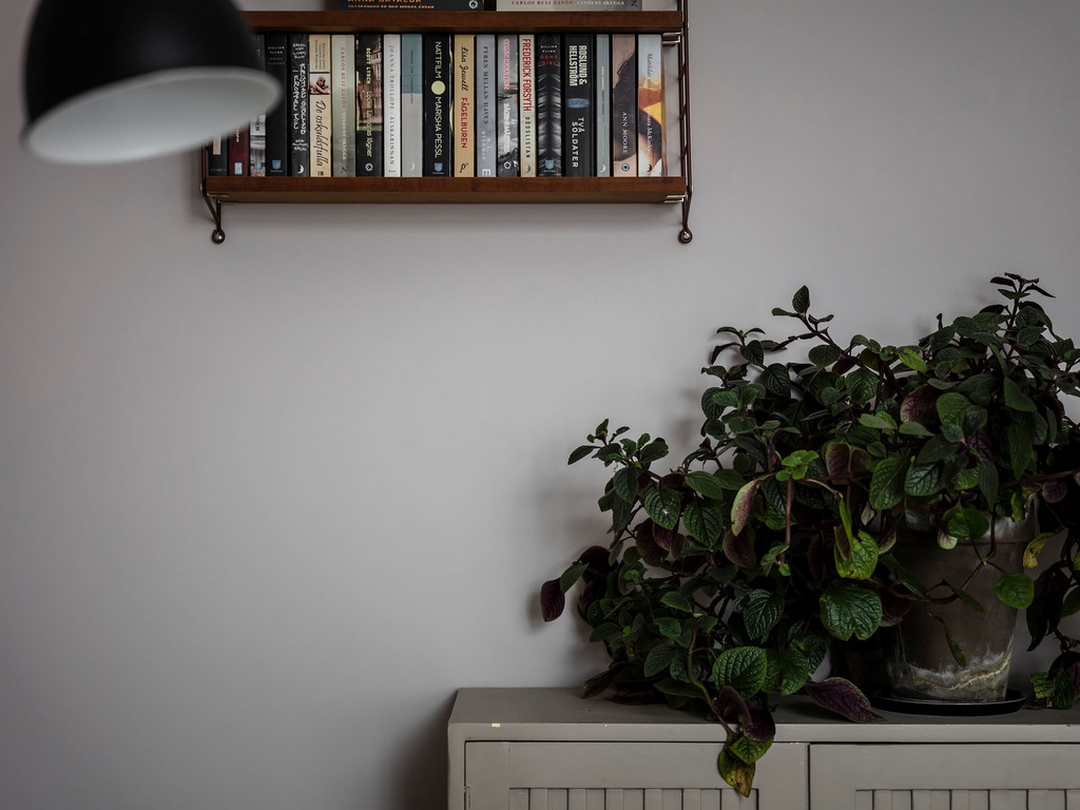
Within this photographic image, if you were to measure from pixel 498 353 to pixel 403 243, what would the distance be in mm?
293

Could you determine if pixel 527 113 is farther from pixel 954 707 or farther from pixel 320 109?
pixel 954 707

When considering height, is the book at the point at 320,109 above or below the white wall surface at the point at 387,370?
above

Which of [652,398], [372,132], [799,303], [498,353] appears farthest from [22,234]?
[799,303]

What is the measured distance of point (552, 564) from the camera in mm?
1748

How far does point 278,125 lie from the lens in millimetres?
1663

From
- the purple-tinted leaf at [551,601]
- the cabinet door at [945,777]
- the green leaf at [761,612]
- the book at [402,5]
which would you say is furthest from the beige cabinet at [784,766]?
the book at [402,5]

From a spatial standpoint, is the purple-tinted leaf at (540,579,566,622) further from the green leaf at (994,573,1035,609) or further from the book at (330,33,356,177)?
the book at (330,33,356,177)

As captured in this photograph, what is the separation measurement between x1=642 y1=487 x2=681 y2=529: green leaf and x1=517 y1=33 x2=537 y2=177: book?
0.66 meters

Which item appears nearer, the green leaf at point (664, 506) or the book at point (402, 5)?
the green leaf at point (664, 506)

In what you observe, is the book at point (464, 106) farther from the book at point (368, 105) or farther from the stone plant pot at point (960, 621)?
the stone plant pot at point (960, 621)

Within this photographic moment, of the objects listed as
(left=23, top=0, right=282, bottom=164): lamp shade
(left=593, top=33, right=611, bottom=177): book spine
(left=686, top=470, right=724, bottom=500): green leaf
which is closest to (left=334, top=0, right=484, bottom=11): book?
(left=593, top=33, right=611, bottom=177): book spine

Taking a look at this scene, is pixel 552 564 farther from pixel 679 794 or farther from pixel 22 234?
pixel 22 234

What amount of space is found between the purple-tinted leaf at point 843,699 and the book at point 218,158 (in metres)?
1.38

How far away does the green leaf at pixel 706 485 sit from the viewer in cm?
139
